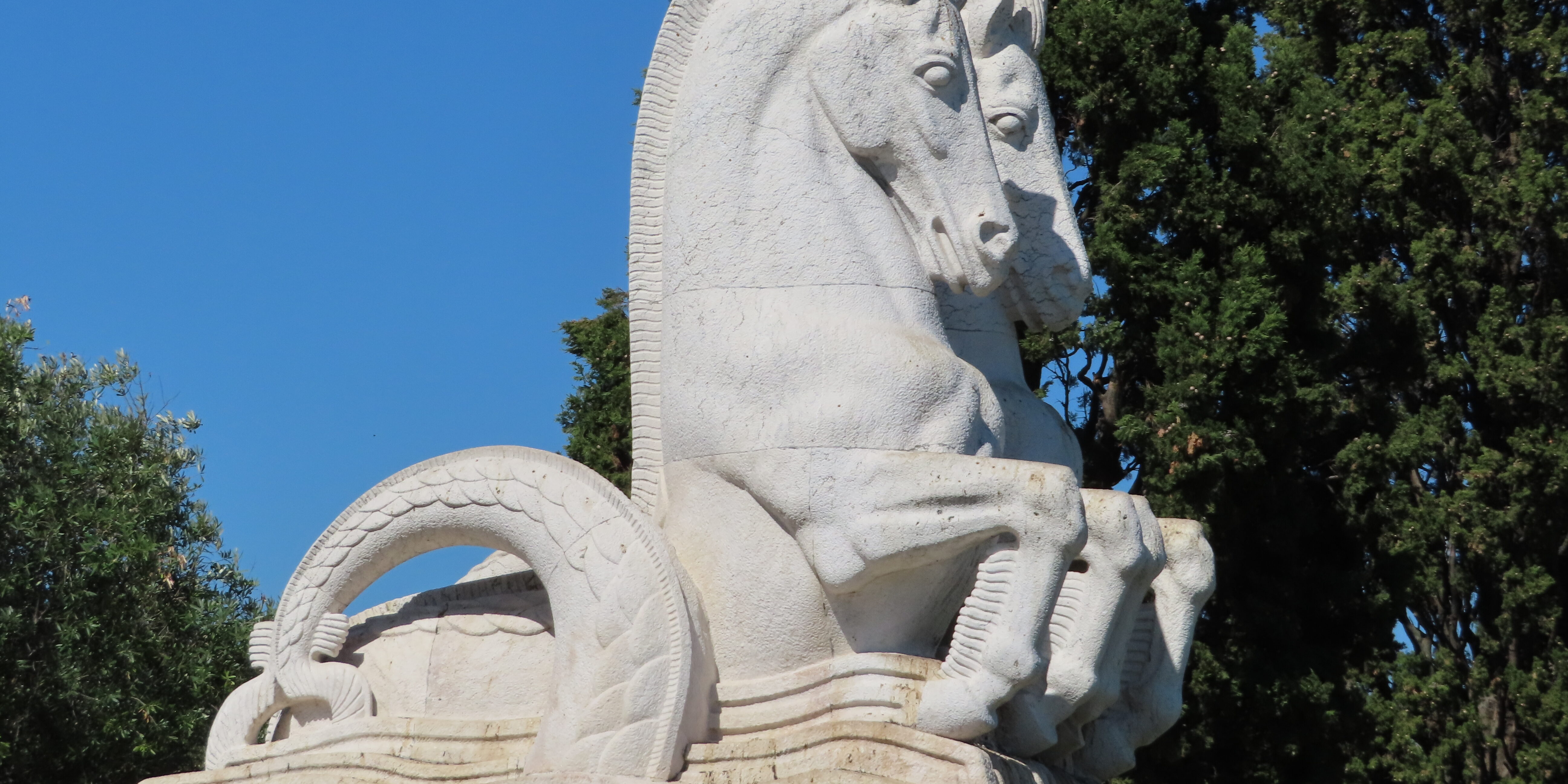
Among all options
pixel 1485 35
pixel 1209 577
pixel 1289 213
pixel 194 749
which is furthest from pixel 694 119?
pixel 1485 35

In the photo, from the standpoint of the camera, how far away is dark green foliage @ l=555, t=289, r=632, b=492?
1661 centimetres

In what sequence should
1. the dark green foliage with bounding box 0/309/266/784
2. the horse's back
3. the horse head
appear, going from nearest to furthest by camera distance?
1. the horse's back
2. the horse head
3. the dark green foliage with bounding box 0/309/266/784

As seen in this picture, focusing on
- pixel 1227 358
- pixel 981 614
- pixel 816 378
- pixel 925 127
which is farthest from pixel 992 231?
pixel 1227 358

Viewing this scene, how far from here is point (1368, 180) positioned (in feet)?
55.7

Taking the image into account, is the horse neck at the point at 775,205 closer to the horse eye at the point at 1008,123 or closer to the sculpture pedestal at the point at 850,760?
the horse eye at the point at 1008,123

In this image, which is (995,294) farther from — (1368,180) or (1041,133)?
(1368,180)

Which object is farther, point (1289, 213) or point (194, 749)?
point (1289, 213)

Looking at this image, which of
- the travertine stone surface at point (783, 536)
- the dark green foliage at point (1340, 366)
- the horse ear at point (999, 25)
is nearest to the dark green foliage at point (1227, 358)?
the dark green foliage at point (1340, 366)

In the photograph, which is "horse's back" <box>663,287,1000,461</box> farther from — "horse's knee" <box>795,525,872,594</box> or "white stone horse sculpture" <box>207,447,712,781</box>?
"white stone horse sculpture" <box>207,447,712,781</box>

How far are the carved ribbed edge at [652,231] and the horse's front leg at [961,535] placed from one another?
2.29 ft

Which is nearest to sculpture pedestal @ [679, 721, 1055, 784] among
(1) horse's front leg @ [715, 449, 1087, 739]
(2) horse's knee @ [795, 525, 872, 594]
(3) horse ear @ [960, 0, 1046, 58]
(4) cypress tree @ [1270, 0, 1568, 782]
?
(1) horse's front leg @ [715, 449, 1087, 739]

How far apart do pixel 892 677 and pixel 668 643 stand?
75 centimetres

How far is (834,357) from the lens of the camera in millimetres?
6824

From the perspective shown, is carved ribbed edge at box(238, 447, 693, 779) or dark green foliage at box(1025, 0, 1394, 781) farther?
dark green foliage at box(1025, 0, 1394, 781)
